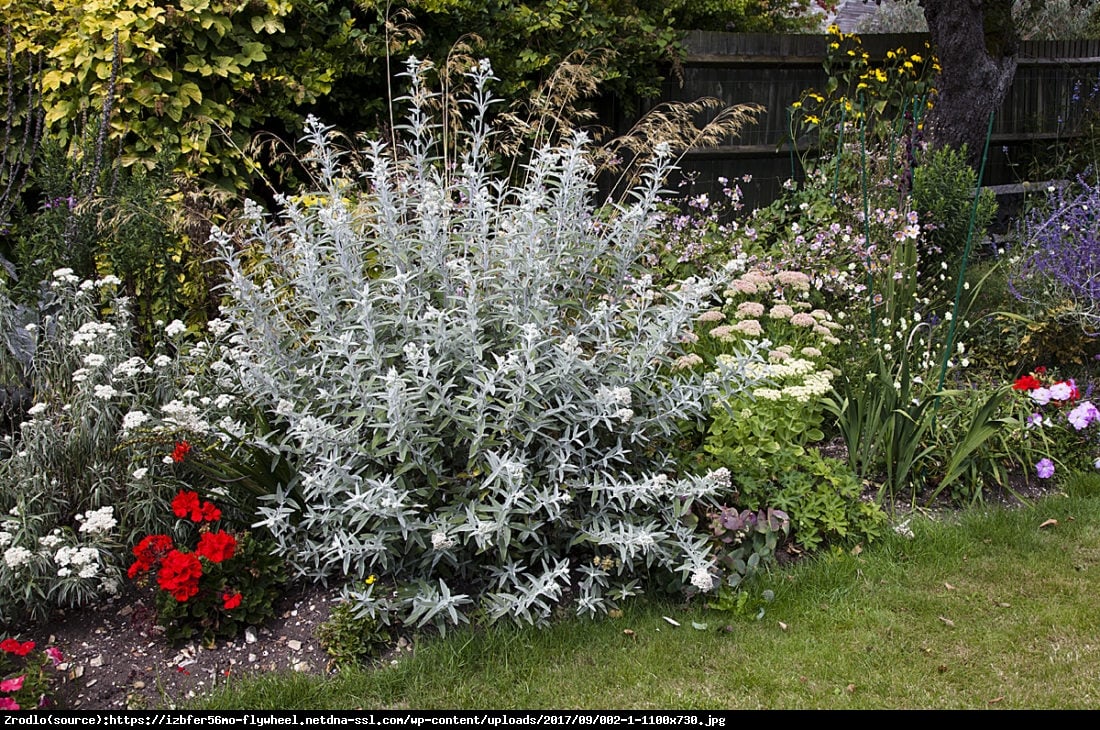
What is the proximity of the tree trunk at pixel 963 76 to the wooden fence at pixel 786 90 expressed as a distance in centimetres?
109

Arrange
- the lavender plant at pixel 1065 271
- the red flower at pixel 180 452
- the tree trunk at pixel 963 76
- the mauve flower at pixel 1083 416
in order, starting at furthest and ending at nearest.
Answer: the tree trunk at pixel 963 76 < the lavender plant at pixel 1065 271 < the mauve flower at pixel 1083 416 < the red flower at pixel 180 452

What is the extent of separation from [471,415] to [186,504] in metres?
1.03

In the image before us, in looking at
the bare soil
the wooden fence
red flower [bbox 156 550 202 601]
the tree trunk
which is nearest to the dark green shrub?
the tree trunk

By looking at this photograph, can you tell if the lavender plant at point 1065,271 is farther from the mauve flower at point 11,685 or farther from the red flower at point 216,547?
the mauve flower at point 11,685

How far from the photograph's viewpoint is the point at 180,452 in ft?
10.8

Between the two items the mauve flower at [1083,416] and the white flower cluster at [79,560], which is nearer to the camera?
the white flower cluster at [79,560]

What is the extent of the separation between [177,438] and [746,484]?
2172 millimetres

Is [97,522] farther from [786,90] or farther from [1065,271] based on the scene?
[786,90]

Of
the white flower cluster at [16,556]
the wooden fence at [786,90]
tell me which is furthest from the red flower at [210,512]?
the wooden fence at [786,90]

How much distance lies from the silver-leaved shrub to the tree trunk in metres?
4.48

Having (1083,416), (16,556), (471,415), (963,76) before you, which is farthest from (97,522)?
(963,76)

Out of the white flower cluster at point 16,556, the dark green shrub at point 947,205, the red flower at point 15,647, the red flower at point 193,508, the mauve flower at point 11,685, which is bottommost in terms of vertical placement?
the mauve flower at point 11,685

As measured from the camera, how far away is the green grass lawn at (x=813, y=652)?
3.04m
